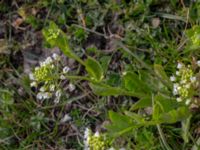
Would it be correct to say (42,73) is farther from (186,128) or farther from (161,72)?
(186,128)

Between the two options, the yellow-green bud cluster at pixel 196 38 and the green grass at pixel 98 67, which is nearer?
the yellow-green bud cluster at pixel 196 38

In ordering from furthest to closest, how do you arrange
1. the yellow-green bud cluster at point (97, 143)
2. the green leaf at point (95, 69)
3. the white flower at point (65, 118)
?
1. the white flower at point (65, 118)
2. the green leaf at point (95, 69)
3. the yellow-green bud cluster at point (97, 143)

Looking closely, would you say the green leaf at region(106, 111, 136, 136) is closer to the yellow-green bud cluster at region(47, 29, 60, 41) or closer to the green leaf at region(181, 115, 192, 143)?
the green leaf at region(181, 115, 192, 143)

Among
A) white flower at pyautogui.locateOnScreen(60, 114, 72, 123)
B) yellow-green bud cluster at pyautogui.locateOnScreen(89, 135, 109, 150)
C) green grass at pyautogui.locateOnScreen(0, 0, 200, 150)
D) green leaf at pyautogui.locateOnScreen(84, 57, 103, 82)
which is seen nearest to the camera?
yellow-green bud cluster at pyautogui.locateOnScreen(89, 135, 109, 150)

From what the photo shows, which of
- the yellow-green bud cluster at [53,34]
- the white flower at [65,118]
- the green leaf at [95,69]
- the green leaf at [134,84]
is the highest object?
the yellow-green bud cluster at [53,34]

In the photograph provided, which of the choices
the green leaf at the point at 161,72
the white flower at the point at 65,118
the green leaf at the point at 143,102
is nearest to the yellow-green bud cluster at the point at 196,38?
the green leaf at the point at 161,72

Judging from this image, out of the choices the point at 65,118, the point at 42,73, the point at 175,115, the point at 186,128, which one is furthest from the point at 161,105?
the point at 65,118

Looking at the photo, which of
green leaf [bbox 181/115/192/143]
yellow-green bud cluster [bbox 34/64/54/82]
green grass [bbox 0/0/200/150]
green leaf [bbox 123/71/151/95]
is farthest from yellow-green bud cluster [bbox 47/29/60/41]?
green leaf [bbox 181/115/192/143]

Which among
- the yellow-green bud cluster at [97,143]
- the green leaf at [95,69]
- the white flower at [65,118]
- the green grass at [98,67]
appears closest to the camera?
the yellow-green bud cluster at [97,143]

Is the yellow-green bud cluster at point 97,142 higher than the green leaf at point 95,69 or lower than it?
lower

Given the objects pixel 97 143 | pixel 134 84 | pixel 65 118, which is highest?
pixel 134 84

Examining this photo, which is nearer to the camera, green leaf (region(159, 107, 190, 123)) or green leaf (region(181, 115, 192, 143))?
green leaf (region(159, 107, 190, 123))

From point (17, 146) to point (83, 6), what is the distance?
665mm

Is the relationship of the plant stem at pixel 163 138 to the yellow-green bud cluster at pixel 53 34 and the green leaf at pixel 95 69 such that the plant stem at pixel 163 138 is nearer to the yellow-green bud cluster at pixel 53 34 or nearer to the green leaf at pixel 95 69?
the green leaf at pixel 95 69
